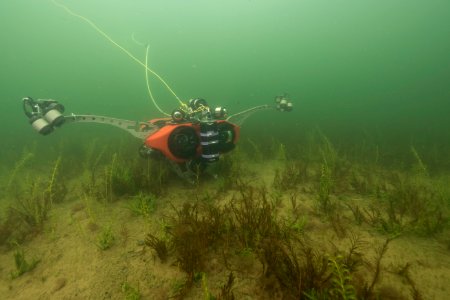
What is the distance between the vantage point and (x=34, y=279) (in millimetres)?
2885

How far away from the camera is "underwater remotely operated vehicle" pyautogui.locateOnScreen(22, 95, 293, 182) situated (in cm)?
432

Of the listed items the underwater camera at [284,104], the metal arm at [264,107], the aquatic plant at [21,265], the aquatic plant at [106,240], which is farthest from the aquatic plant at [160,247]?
the underwater camera at [284,104]

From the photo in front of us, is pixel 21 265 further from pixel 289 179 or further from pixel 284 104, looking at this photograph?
pixel 284 104

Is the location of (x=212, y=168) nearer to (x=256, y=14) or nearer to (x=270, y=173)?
(x=270, y=173)

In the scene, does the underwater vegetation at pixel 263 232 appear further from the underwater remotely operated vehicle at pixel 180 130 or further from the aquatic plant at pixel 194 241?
the underwater remotely operated vehicle at pixel 180 130

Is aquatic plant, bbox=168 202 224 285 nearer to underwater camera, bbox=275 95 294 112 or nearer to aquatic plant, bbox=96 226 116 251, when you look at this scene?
aquatic plant, bbox=96 226 116 251

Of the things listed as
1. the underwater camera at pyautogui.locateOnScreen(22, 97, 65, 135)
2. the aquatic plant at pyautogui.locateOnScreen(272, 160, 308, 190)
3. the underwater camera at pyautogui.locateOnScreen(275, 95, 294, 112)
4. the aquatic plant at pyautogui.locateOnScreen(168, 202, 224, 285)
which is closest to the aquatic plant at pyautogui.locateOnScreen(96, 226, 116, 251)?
the aquatic plant at pyautogui.locateOnScreen(168, 202, 224, 285)

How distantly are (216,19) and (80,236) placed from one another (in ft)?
408

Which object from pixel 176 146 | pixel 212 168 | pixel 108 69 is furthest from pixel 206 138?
pixel 108 69

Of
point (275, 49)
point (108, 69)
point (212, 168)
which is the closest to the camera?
point (212, 168)

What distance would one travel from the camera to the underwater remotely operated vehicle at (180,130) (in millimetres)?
4324

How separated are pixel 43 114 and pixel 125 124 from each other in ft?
4.27

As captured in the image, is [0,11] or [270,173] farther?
[0,11]

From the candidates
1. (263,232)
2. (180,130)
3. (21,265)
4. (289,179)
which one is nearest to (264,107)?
(289,179)
